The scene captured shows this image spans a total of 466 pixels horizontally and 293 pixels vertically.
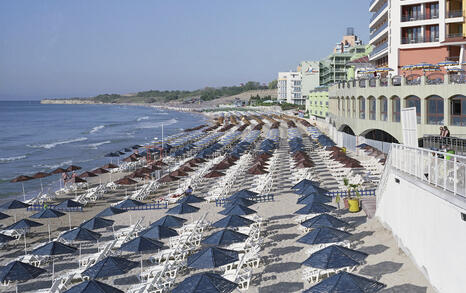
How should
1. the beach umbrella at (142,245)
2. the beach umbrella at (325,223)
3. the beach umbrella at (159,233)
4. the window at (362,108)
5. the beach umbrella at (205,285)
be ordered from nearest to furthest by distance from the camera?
the beach umbrella at (205,285), the beach umbrella at (142,245), the beach umbrella at (325,223), the beach umbrella at (159,233), the window at (362,108)

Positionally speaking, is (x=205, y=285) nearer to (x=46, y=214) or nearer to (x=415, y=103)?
(x=46, y=214)

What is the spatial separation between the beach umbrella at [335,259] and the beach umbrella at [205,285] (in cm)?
206

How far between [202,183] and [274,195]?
540cm

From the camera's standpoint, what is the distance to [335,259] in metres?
10.3

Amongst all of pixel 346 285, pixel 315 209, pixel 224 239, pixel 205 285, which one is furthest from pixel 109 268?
pixel 315 209

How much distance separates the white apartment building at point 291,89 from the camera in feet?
409

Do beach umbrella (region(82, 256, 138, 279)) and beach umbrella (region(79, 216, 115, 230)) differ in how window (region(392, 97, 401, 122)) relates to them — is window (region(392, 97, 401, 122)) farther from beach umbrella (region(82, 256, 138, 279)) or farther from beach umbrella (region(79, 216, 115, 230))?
beach umbrella (region(82, 256, 138, 279))

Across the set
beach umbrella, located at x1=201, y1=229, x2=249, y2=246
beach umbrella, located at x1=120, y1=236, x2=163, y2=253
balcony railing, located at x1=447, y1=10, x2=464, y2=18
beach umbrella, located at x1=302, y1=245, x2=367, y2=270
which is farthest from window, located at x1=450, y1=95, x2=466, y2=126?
beach umbrella, located at x1=120, y1=236, x2=163, y2=253

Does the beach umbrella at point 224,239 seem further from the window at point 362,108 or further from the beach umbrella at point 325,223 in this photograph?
the window at point 362,108

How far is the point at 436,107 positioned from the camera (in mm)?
23281

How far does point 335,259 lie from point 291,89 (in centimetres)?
12082

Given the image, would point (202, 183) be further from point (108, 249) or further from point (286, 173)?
point (108, 249)

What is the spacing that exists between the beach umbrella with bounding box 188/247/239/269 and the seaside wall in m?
4.32

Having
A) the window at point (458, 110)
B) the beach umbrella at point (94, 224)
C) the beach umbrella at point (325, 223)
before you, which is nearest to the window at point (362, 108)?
the window at point (458, 110)
